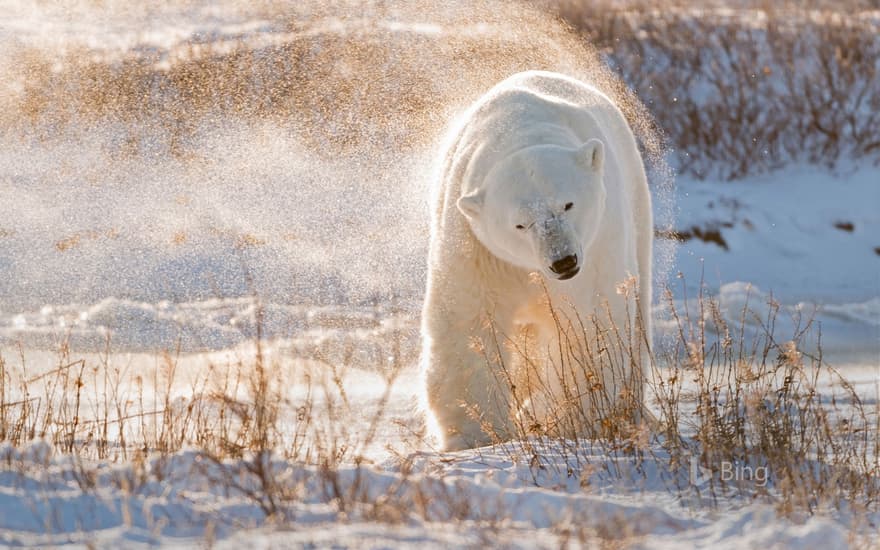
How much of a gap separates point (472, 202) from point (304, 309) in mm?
4983

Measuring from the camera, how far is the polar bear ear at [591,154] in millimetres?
4871

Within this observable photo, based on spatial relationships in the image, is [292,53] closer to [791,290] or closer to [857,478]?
[791,290]

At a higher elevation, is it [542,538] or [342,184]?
[342,184]

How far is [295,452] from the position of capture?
4363 millimetres

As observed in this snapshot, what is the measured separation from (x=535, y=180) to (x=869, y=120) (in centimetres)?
1013

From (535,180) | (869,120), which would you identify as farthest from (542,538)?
(869,120)

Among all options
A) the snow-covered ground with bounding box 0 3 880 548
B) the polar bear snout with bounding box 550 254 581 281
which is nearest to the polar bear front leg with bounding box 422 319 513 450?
the snow-covered ground with bounding box 0 3 880 548

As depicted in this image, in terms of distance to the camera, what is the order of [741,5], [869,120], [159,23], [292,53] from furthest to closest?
[741,5], [159,23], [292,53], [869,120]

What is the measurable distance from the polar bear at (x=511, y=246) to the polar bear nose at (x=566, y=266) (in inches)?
1.1

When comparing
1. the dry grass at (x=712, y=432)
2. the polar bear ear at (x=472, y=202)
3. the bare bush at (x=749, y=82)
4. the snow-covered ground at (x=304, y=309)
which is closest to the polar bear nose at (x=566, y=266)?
the dry grass at (x=712, y=432)

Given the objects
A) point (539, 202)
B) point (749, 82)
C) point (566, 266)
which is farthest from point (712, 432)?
point (749, 82)

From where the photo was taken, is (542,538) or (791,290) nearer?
(542,538)

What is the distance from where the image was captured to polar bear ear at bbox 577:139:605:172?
487cm

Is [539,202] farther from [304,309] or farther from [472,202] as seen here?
[304,309]
